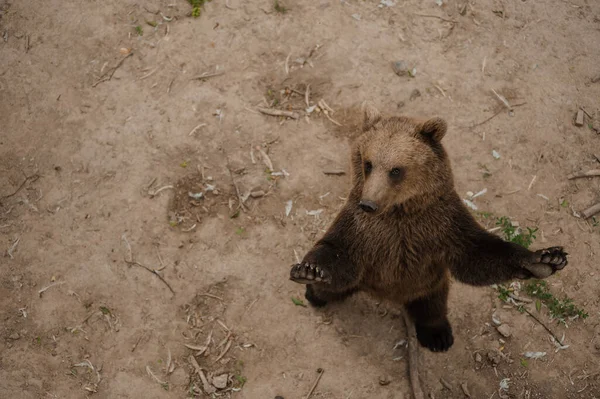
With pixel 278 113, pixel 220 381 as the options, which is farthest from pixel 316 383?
pixel 278 113

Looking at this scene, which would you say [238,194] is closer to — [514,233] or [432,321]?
[432,321]

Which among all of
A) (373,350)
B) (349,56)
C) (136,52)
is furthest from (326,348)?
(136,52)

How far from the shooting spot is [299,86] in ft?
24.6

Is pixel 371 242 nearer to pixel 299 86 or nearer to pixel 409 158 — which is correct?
pixel 409 158

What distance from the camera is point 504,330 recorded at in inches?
233

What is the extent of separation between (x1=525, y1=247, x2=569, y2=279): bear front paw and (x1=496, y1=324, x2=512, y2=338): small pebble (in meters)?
1.58

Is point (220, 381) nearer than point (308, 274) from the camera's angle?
No

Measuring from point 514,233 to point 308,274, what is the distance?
3013 mm

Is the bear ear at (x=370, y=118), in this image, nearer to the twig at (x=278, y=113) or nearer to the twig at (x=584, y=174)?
the twig at (x=278, y=113)

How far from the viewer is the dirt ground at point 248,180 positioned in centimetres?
580

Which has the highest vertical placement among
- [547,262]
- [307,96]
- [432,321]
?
[547,262]

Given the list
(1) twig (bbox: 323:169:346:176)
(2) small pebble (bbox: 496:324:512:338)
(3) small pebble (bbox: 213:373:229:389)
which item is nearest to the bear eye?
(1) twig (bbox: 323:169:346:176)

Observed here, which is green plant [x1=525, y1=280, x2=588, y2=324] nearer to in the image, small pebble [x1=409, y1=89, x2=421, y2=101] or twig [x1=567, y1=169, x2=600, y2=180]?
twig [x1=567, y1=169, x2=600, y2=180]

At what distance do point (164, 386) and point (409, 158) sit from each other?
335 centimetres
